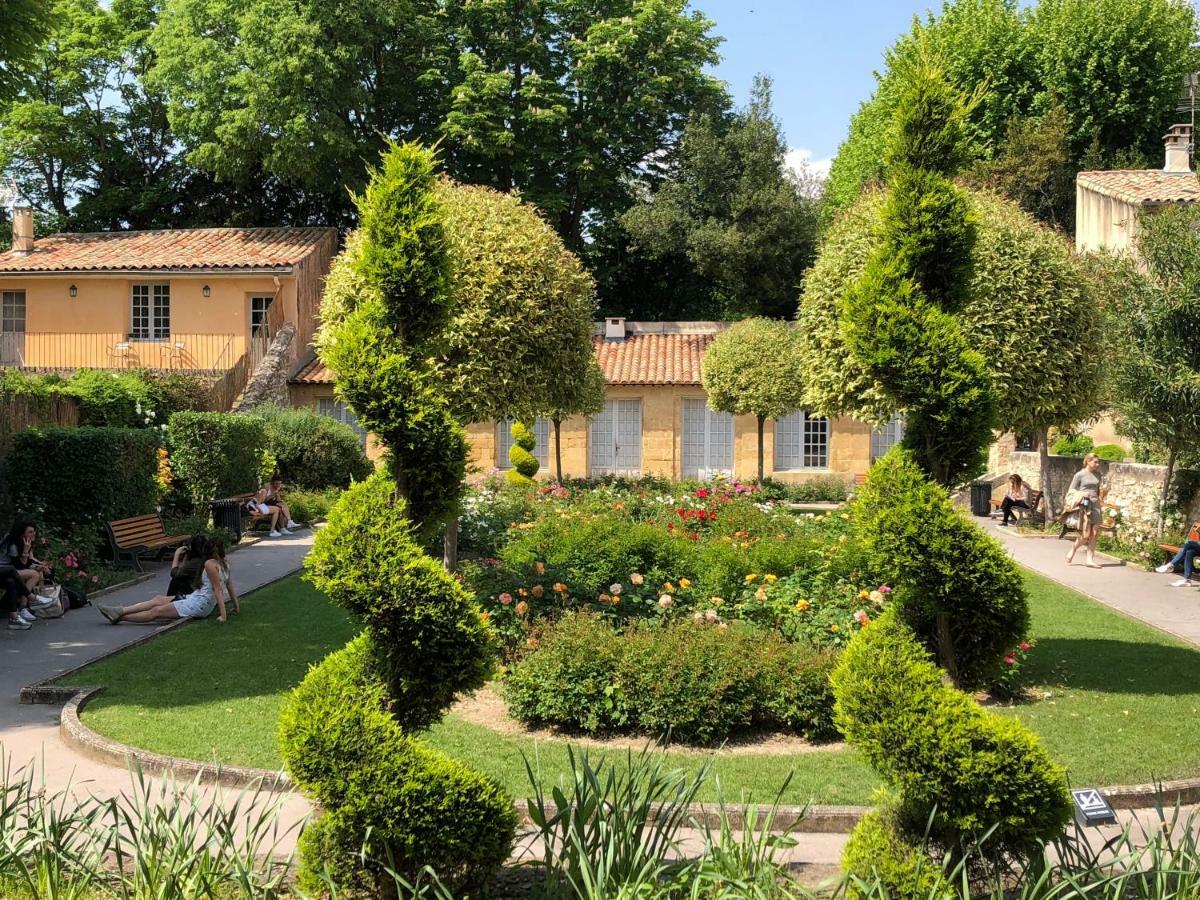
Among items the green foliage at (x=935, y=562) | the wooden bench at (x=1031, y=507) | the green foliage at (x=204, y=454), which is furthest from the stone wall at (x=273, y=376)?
the green foliage at (x=935, y=562)

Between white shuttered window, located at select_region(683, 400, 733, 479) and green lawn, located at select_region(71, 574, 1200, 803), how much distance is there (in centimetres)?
1947

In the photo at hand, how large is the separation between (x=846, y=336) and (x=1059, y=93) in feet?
117

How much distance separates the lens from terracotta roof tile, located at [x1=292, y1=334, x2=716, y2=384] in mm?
32344

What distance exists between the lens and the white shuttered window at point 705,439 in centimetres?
3241

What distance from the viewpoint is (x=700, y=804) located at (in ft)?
19.7

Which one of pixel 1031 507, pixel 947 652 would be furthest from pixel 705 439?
pixel 947 652

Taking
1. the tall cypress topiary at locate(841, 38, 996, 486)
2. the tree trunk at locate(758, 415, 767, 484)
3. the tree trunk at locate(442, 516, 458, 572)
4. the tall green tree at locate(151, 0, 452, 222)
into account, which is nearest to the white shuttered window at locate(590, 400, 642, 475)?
the tree trunk at locate(758, 415, 767, 484)

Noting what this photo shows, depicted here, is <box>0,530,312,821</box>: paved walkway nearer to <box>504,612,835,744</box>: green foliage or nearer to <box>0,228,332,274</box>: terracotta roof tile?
<box>504,612,835,744</box>: green foliage

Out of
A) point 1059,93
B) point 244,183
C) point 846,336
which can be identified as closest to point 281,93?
point 244,183

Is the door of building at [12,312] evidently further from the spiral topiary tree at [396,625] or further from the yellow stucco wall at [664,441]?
the spiral topiary tree at [396,625]

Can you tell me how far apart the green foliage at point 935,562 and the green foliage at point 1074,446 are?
20118 mm

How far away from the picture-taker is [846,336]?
689 centimetres

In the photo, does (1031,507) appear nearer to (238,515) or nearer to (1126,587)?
(1126,587)

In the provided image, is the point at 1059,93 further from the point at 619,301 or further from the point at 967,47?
the point at 619,301
